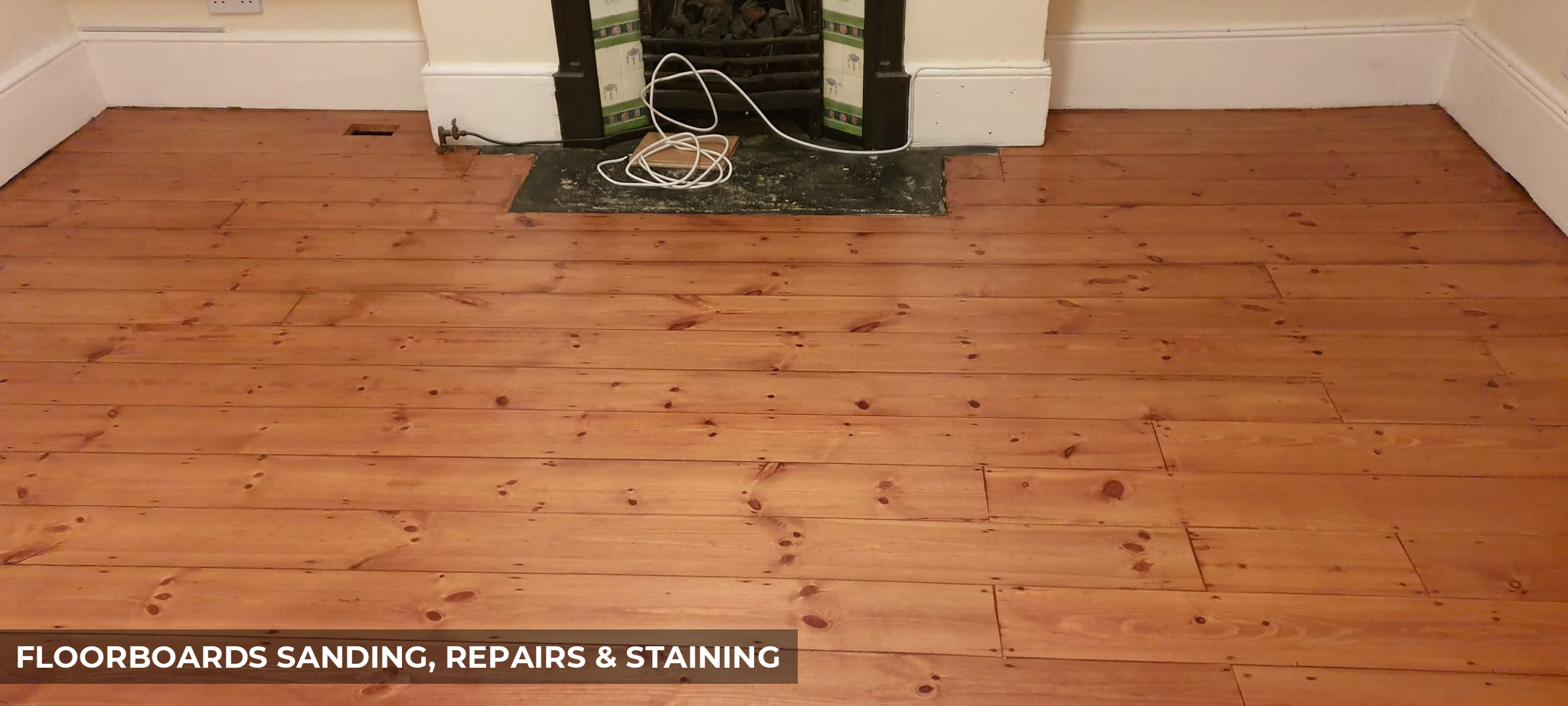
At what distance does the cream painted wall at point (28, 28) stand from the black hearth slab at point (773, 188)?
47.6 inches

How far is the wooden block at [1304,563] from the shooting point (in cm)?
160

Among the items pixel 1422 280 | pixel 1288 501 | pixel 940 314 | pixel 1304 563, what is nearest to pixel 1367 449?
pixel 1288 501

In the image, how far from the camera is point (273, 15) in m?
3.09

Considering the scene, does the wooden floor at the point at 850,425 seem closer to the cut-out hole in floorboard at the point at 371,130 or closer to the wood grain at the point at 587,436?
the wood grain at the point at 587,436

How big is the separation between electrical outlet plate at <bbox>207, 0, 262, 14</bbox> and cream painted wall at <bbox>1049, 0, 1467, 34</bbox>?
213 cm

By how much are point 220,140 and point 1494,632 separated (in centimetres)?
303

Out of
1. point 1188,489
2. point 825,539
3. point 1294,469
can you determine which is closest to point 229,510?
point 825,539

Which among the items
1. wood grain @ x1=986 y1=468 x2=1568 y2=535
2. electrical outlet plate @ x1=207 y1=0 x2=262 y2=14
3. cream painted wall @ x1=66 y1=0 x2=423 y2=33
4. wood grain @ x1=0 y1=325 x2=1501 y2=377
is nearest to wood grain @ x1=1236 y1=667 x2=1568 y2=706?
wood grain @ x1=986 y1=468 x2=1568 y2=535

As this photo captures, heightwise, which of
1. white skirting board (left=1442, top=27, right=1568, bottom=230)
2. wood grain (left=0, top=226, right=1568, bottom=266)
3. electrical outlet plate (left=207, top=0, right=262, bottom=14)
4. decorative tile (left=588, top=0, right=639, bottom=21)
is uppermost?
decorative tile (left=588, top=0, right=639, bottom=21)

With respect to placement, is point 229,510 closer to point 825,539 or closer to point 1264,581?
point 825,539

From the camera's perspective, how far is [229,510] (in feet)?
5.87

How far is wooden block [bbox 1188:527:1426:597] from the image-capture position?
1.60 m

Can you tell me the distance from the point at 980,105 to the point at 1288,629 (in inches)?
Result: 65.0

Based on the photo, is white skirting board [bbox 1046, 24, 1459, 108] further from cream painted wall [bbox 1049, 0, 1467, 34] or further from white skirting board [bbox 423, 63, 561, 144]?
white skirting board [bbox 423, 63, 561, 144]
